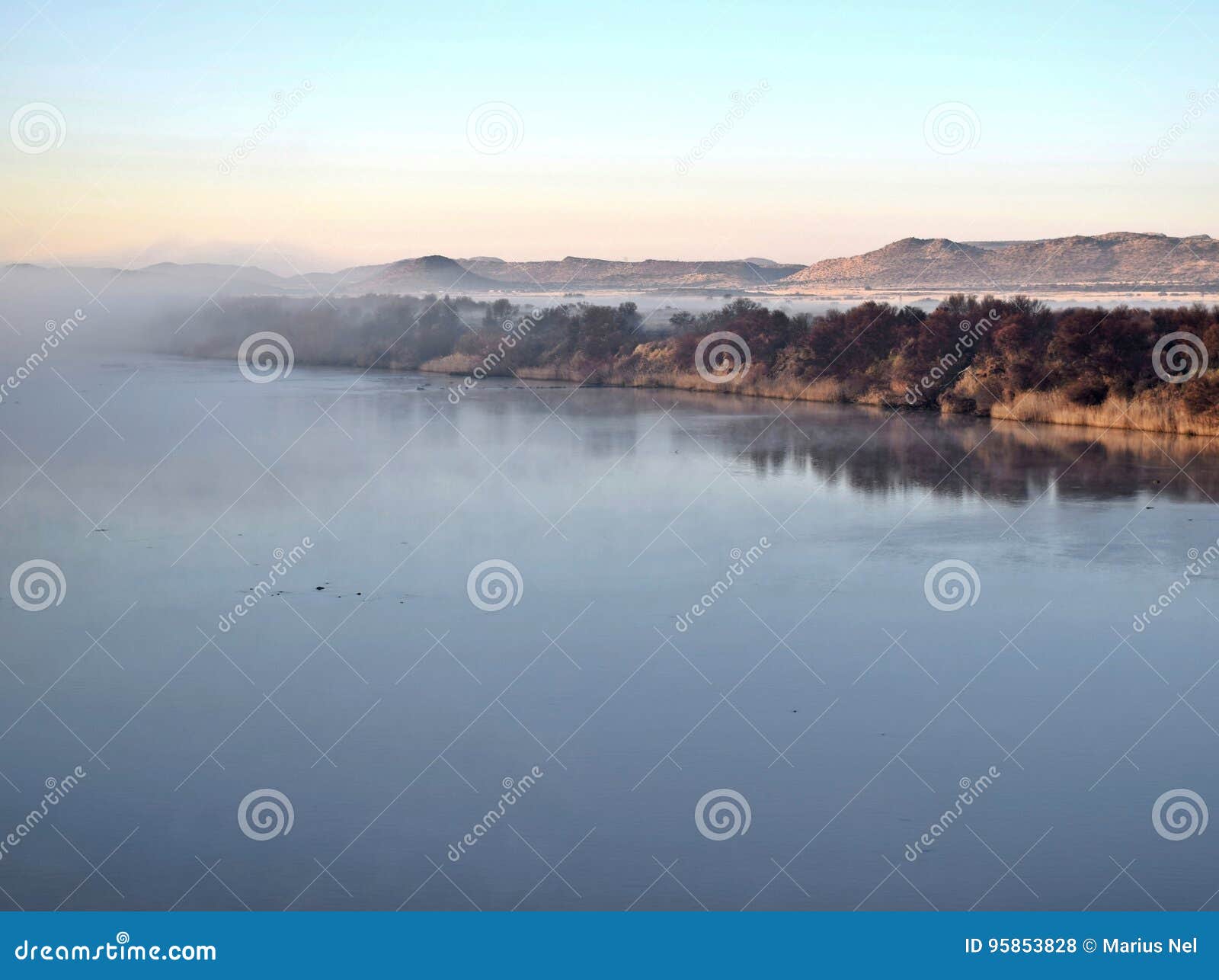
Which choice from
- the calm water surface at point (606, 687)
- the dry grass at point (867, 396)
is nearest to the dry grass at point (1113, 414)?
the dry grass at point (867, 396)

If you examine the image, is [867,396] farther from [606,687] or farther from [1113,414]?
[606,687]

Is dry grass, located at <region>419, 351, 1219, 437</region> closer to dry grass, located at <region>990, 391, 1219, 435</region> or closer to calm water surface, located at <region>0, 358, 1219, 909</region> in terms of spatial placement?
dry grass, located at <region>990, 391, 1219, 435</region>

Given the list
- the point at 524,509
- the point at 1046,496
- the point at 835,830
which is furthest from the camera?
the point at 1046,496

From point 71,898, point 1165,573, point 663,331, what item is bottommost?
point 71,898

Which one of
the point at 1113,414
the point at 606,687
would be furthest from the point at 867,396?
the point at 606,687

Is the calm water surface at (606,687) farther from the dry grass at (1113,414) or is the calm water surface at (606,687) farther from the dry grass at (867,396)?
the dry grass at (867,396)

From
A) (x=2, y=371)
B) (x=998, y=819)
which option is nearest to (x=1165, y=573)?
(x=998, y=819)

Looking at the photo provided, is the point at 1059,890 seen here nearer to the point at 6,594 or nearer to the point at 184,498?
the point at 6,594

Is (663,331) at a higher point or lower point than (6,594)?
higher

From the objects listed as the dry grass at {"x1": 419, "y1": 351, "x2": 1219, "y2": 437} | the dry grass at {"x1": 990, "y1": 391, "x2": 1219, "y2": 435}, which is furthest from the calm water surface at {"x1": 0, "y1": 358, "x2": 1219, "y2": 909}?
A: the dry grass at {"x1": 419, "y1": 351, "x2": 1219, "y2": 437}
